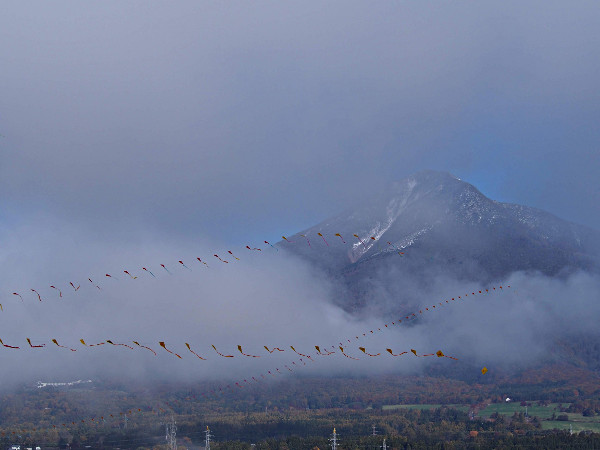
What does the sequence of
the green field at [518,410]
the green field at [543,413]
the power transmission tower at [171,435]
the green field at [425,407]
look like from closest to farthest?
the power transmission tower at [171,435], the green field at [543,413], the green field at [518,410], the green field at [425,407]

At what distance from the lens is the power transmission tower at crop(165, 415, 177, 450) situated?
98.7 m

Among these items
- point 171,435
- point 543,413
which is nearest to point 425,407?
point 543,413

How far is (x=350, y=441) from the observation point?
101m

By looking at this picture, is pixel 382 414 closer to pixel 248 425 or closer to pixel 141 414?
Answer: pixel 248 425

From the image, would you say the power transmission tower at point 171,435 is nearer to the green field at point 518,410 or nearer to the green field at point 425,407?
the green field at point 425,407

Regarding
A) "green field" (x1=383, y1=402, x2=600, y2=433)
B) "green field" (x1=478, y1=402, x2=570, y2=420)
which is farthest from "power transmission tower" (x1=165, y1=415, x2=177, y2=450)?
"green field" (x1=478, y1=402, x2=570, y2=420)

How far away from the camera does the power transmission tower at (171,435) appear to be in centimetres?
9872

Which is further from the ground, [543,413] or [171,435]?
[171,435]

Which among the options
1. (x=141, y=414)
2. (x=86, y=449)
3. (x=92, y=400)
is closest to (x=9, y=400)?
(x=92, y=400)

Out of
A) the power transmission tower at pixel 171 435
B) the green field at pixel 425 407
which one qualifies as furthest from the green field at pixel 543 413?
the power transmission tower at pixel 171 435

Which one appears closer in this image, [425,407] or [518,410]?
[518,410]

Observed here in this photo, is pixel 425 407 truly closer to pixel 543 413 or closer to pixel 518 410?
pixel 518 410

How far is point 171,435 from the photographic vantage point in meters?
102

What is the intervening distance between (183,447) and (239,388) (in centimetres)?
6441
